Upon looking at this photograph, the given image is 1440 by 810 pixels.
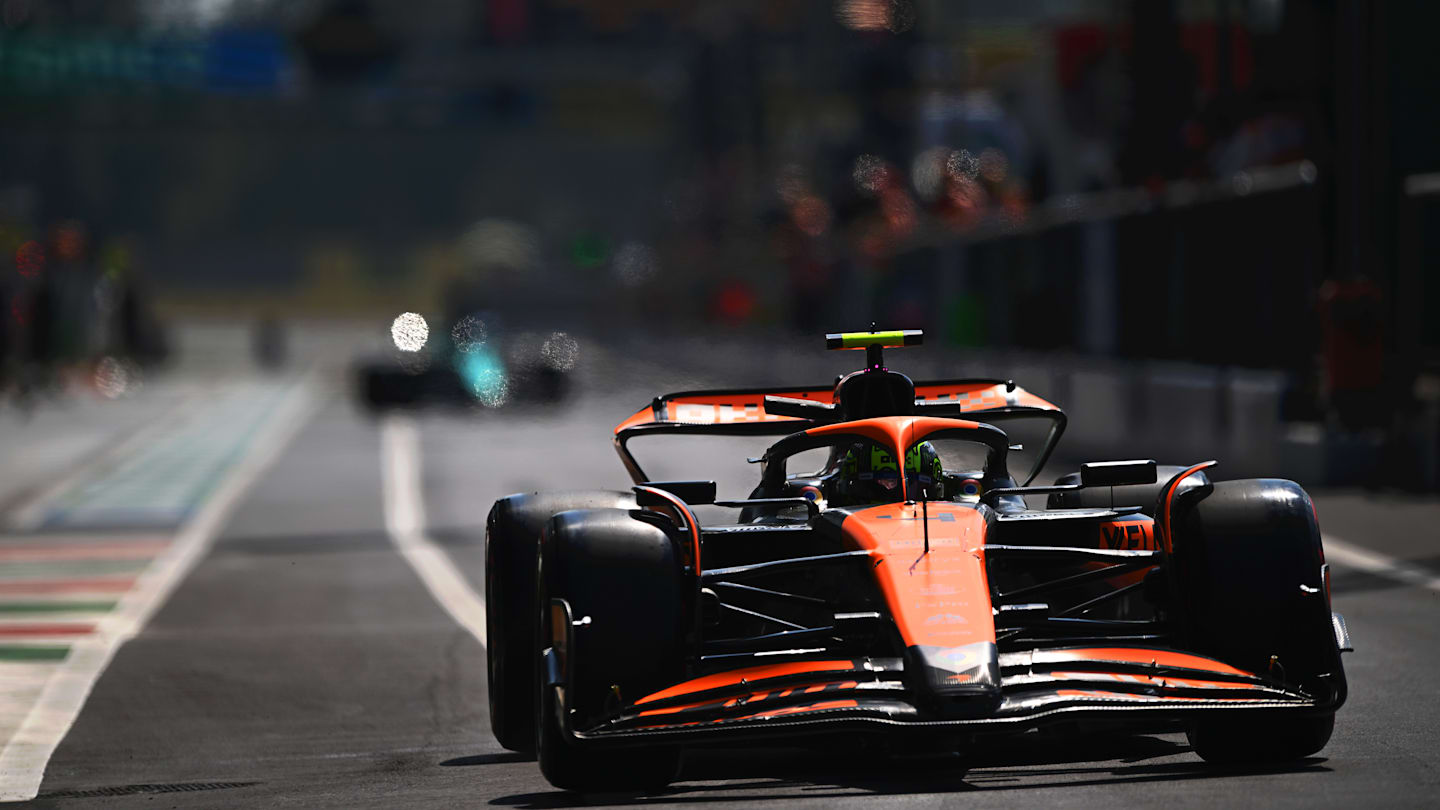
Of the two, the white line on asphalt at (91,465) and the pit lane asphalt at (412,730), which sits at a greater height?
the pit lane asphalt at (412,730)

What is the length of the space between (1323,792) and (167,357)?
62.4 metres

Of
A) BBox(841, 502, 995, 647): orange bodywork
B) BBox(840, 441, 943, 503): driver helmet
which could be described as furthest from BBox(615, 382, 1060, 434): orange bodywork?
BBox(841, 502, 995, 647): orange bodywork

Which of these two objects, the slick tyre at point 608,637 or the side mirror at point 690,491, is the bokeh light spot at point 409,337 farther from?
the slick tyre at point 608,637

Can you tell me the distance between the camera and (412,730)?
9.50m

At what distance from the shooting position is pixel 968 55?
291ft

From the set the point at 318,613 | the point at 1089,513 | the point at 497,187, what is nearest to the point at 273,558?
the point at 318,613

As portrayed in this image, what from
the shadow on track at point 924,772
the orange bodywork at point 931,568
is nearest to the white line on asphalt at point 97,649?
the shadow on track at point 924,772

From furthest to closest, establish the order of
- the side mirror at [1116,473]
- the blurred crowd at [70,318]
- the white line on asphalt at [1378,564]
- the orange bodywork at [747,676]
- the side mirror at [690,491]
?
1. the blurred crowd at [70,318]
2. the white line on asphalt at [1378,564]
3. the side mirror at [1116,473]
4. the side mirror at [690,491]
5. the orange bodywork at [747,676]

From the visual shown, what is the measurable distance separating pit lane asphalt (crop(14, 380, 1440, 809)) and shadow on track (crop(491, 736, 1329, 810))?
0.01 metres

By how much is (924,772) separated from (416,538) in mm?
11658

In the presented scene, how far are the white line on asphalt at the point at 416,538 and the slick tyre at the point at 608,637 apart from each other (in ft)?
16.7

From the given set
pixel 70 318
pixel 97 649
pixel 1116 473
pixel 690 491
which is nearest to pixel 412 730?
pixel 690 491

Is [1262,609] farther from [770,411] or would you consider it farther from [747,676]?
[770,411]

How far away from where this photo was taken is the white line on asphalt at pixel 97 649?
28.8 feet
